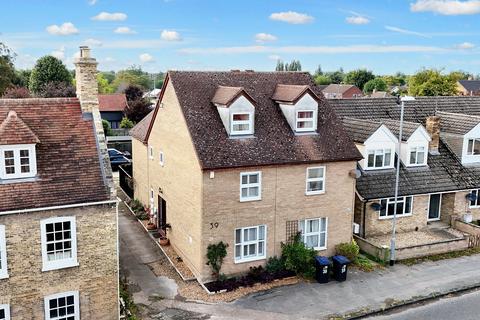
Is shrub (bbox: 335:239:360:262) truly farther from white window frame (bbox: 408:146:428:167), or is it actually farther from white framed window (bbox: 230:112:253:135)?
white window frame (bbox: 408:146:428:167)

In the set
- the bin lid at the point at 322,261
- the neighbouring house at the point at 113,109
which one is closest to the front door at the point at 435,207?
the bin lid at the point at 322,261

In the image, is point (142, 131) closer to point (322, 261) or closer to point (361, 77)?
point (322, 261)

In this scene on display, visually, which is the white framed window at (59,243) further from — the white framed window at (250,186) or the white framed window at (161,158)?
the white framed window at (161,158)

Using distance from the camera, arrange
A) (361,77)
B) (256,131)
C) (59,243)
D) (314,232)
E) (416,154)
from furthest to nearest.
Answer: (361,77)
(416,154)
(314,232)
(256,131)
(59,243)

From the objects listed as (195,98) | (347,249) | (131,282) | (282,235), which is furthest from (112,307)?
(347,249)

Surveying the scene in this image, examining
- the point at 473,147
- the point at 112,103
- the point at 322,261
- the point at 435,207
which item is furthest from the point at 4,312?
the point at 112,103

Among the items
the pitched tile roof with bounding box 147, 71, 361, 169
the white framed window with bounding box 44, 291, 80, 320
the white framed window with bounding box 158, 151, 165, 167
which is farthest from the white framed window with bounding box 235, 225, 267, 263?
the white framed window with bounding box 44, 291, 80, 320
